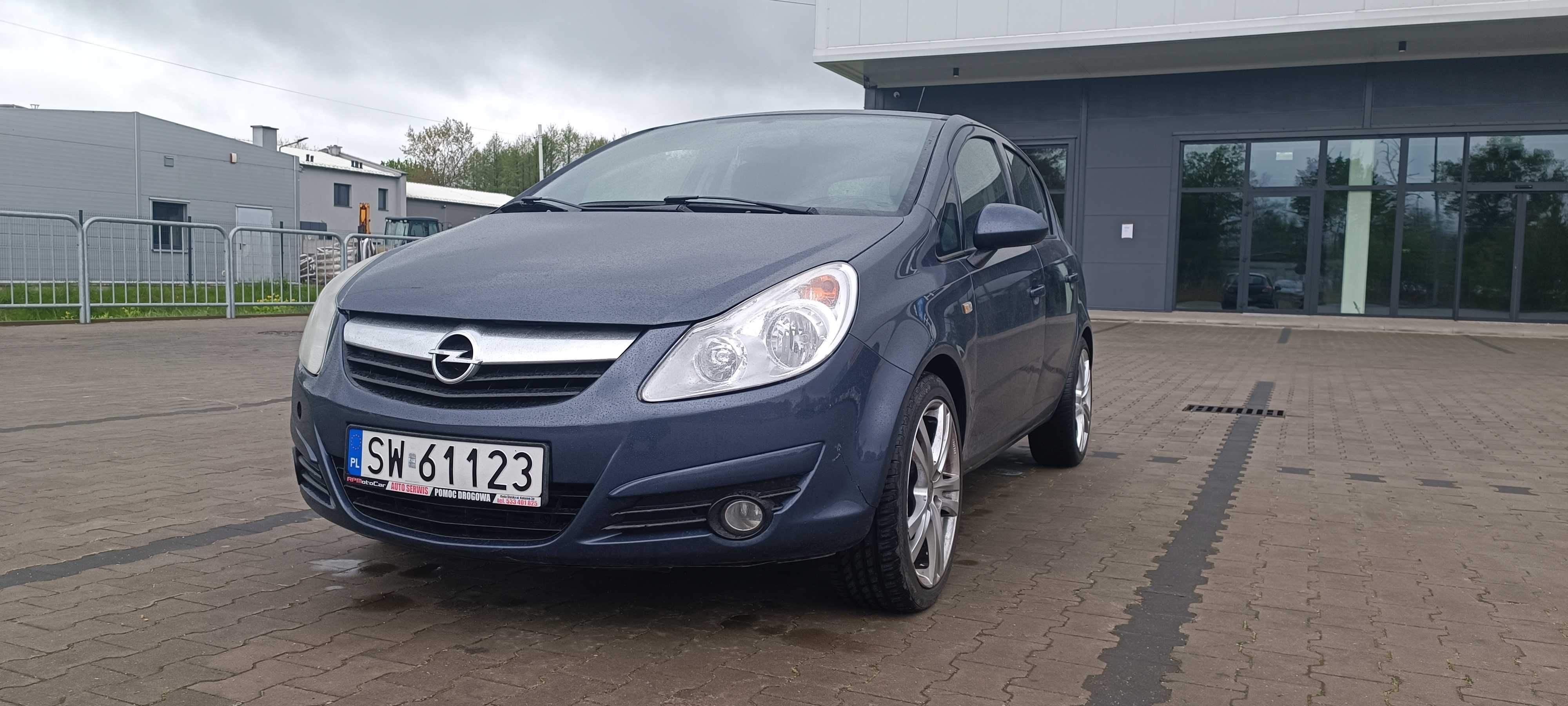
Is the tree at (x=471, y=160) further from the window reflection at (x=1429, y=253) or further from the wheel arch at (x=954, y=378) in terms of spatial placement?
the wheel arch at (x=954, y=378)

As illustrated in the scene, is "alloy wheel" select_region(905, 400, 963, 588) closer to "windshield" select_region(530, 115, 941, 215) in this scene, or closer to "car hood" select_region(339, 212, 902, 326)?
"car hood" select_region(339, 212, 902, 326)

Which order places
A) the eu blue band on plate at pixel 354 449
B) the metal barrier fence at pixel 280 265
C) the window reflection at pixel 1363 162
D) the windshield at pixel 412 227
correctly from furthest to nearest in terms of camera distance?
the windshield at pixel 412 227
the window reflection at pixel 1363 162
the metal barrier fence at pixel 280 265
the eu blue band on plate at pixel 354 449

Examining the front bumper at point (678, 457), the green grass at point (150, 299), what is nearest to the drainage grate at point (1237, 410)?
the front bumper at point (678, 457)

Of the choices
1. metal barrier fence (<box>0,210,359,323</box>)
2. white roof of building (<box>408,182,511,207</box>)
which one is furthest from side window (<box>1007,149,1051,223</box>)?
white roof of building (<box>408,182,511,207</box>)

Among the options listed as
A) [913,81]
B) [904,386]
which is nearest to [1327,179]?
[913,81]

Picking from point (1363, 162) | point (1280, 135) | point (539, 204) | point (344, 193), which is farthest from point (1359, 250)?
point (344, 193)

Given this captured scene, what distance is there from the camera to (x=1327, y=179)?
21516 mm

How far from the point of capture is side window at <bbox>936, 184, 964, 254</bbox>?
372 centimetres

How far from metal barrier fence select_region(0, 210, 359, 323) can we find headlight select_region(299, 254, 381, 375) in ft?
39.0

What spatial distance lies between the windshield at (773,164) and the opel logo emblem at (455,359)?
3.93 ft

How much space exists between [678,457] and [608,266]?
2.14 ft

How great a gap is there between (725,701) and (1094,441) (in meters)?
4.58

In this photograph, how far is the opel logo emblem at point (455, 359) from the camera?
2920 millimetres

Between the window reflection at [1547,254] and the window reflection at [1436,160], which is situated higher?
the window reflection at [1436,160]
